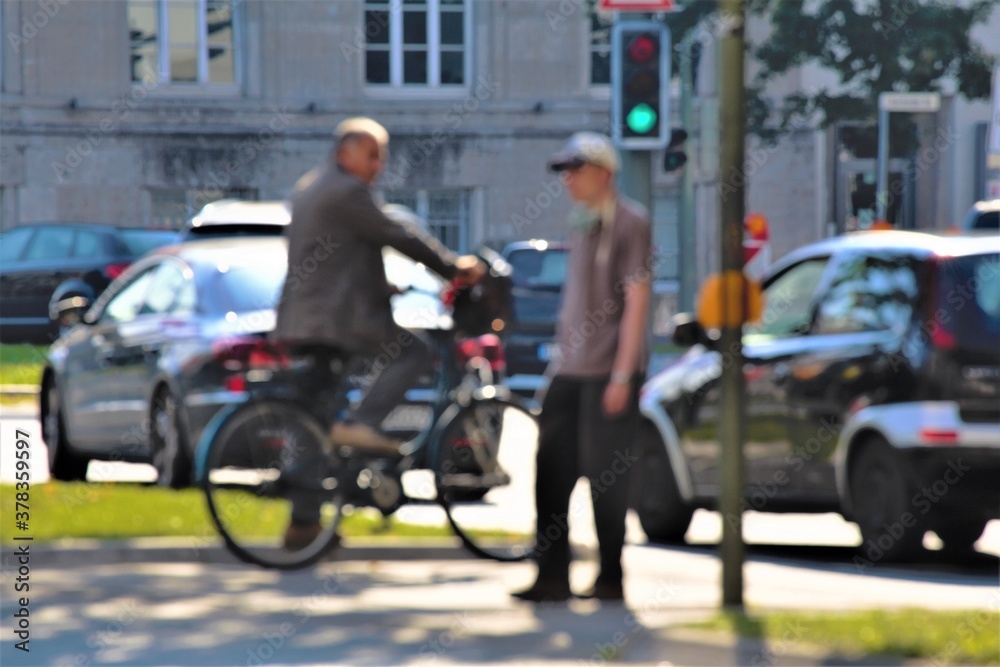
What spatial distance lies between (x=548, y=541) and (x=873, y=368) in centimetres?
238

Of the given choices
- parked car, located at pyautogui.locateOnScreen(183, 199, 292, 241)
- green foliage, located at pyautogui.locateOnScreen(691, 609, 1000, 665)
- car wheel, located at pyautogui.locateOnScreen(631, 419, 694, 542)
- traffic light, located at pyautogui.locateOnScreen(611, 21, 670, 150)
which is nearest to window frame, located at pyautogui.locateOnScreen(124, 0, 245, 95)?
parked car, located at pyautogui.locateOnScreen(183, 199, 292, 241)

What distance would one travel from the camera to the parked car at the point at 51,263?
2478 cm

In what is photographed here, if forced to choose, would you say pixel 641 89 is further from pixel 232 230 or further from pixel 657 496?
pixel 232 230

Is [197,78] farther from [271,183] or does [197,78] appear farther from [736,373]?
[736,373]

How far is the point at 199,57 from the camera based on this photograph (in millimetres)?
36812

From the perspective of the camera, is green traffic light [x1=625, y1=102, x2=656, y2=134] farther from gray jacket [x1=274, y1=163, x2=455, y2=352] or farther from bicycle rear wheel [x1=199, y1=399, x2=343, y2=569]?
bicycle rear wheel [x1=199, y1=399, x2=343, y2=569]

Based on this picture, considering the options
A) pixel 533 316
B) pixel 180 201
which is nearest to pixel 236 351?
pixel 533 316

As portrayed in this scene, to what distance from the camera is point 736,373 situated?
751 cm

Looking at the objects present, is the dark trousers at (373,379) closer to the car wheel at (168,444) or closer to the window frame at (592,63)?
the car wheel at (168,444)

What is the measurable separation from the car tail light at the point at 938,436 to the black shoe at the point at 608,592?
2075 mm

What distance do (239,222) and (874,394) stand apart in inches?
366

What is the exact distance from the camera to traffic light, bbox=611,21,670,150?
1372 cm

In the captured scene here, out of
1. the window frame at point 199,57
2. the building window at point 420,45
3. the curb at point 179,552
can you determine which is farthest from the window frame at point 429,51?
the curb at point 179,552

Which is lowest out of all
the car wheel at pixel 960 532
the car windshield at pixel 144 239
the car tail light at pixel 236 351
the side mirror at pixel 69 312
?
the car wheel at pixel 960 532
